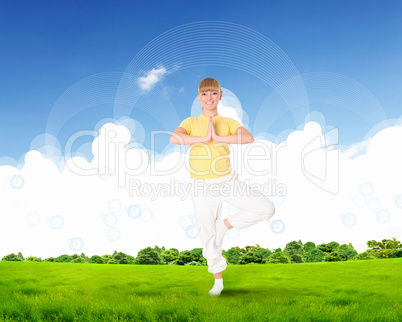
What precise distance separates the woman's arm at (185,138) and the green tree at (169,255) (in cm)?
688

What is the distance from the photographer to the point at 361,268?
8312mm

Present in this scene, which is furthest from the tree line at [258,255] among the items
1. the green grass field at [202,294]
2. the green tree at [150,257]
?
the green grass field at [202,294]

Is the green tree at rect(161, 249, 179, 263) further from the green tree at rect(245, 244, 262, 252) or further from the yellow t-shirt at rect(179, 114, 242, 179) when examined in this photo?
the yellow t-shirt at rect(179, 114, 242, 179)

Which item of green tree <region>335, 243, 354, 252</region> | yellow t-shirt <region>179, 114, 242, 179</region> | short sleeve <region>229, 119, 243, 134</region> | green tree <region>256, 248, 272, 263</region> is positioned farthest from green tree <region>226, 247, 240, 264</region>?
short sleeve <region>229, 119, 243, 134</region>

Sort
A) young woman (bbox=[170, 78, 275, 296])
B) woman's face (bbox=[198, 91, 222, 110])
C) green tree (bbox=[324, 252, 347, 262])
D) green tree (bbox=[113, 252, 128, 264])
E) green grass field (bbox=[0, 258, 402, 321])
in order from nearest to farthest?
Answer: green grass field (bbox=[0, 258, 402, 321]) → young woman (bbox=[170, 78, 275, 296]) → woman's face (bbox=[198, 91, 222, 110]) → green tree (bbox=[113, 252, 128, 264]) → green tree (bbox=[324, 252, 347, 262])

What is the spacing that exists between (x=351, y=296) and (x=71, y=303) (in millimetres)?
3973

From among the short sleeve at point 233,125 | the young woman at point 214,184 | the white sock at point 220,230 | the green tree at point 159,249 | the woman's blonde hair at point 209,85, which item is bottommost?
the green tree at point 159,249

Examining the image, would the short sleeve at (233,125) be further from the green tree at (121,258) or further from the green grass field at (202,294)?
the green tree at (121,258)

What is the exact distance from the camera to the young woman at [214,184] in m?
5.29

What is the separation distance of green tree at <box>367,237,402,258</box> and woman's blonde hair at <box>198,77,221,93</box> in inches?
397

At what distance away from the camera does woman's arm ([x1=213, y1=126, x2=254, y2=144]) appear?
5152 mm

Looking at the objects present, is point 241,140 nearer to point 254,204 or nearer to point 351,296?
point 254,204

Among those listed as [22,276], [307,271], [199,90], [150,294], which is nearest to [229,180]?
[199,90]

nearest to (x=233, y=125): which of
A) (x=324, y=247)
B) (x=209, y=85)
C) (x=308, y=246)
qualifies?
(x=209, y=85)
